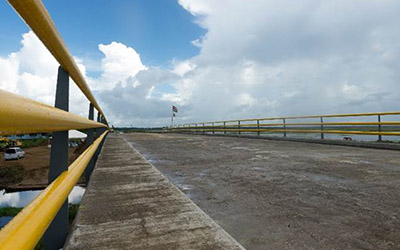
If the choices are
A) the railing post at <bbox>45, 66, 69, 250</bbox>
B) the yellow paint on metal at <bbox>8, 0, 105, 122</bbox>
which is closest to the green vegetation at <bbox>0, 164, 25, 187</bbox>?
the railing post at <bbox>45, 66, 69, 250</bbox>

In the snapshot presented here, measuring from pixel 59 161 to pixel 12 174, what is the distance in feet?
280

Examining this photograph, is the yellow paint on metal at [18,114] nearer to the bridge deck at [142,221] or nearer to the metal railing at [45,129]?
the metal railing at [45,129]

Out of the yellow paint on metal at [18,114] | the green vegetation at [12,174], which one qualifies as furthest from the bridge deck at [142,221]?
the green vegetation at [12,174]

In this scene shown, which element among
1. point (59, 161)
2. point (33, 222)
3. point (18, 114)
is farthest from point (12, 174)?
point (18, 114)

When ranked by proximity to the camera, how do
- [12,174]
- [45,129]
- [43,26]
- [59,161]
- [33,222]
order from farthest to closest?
[12,174], [59,161], [43,26], [45,129], [33,222]

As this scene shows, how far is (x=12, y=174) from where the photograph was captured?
71438 mm

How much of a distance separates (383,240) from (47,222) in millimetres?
2484

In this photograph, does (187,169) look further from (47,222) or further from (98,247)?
(47,222)

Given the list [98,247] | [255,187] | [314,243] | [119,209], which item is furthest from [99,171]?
[314,243]

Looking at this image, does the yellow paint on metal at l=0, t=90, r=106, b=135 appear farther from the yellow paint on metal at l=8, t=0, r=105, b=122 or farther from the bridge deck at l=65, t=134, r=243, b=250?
the bridge deck at l=65, t=134, r=243, b=250

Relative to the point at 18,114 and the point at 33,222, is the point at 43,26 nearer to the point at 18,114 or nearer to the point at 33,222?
the point at 18,114

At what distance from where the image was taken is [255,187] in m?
4.02

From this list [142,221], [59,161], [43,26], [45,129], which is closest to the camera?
[45,129]

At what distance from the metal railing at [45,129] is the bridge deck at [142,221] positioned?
0.91 ft
